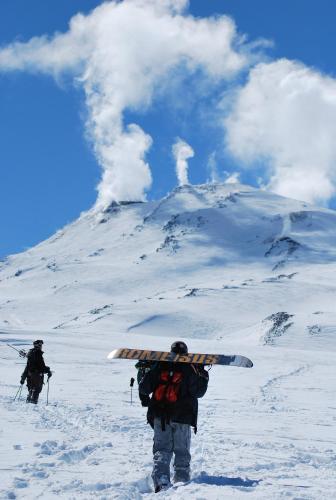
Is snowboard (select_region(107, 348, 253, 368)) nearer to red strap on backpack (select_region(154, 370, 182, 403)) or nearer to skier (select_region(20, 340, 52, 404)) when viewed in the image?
red strap on backpack (select_region(154, 370, 182, 403))

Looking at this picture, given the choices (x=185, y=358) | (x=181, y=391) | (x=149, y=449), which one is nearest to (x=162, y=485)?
(x=181, y=391)

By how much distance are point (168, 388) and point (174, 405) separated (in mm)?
245

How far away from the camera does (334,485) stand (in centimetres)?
776

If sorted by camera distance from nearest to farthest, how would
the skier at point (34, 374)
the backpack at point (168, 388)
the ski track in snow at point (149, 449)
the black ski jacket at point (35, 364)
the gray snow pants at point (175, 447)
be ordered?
1. the ski track in snow at point (149, 449)
2. the gray snow pants at point (175, 447)
3. the backpack at point (168, 388)
4. the skier at point (34, 374)
5. the black ski jacket at point (35, 364)

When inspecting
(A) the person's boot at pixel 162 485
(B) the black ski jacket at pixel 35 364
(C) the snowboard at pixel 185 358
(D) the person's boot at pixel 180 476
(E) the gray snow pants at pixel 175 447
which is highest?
(B) the black ski jacket at pixel 35 364

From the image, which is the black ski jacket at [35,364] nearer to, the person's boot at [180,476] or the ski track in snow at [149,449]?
the ski track in snow at [149,449]

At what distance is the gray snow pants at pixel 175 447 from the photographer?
8.17m

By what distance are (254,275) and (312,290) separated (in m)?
53.9

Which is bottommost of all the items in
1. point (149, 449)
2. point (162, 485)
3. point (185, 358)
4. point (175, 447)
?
point (162, 485)

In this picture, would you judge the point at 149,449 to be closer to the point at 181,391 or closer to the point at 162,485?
the point at 181,391

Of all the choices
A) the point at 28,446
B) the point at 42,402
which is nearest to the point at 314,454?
the point at 28,446

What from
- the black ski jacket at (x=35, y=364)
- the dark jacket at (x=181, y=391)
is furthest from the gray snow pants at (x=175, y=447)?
the black ski jacket at (x=35, y=364)

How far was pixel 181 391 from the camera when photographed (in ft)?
27.3

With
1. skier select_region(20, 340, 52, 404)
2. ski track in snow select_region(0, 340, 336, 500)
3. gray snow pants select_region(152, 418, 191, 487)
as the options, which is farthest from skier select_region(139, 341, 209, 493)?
skier select_region(20, 340, 52, 404)
